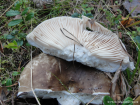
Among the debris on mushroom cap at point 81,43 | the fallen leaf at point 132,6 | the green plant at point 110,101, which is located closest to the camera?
the green plant at point 110,101

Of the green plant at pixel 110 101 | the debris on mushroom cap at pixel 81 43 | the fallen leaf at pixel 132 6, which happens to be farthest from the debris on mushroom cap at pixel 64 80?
the fallen leaf at pixel 132 6

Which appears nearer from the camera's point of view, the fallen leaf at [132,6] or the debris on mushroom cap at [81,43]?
the debris on mushroom cap at [81,43]

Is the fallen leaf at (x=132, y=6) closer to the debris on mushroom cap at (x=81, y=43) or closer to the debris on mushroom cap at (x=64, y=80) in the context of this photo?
the debris on mushroom cap at (x=81, y=43)

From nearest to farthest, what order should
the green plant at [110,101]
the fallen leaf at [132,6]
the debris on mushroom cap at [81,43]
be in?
the green plant at [110,101] < the debris on mushroom cap at [81,43] < the fallen leaf at [132,6]

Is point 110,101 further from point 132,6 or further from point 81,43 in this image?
point 132,6

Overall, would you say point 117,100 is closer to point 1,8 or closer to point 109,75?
point 109,75

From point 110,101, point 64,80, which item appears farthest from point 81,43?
point 110,101

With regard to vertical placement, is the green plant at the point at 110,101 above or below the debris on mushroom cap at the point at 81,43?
below
